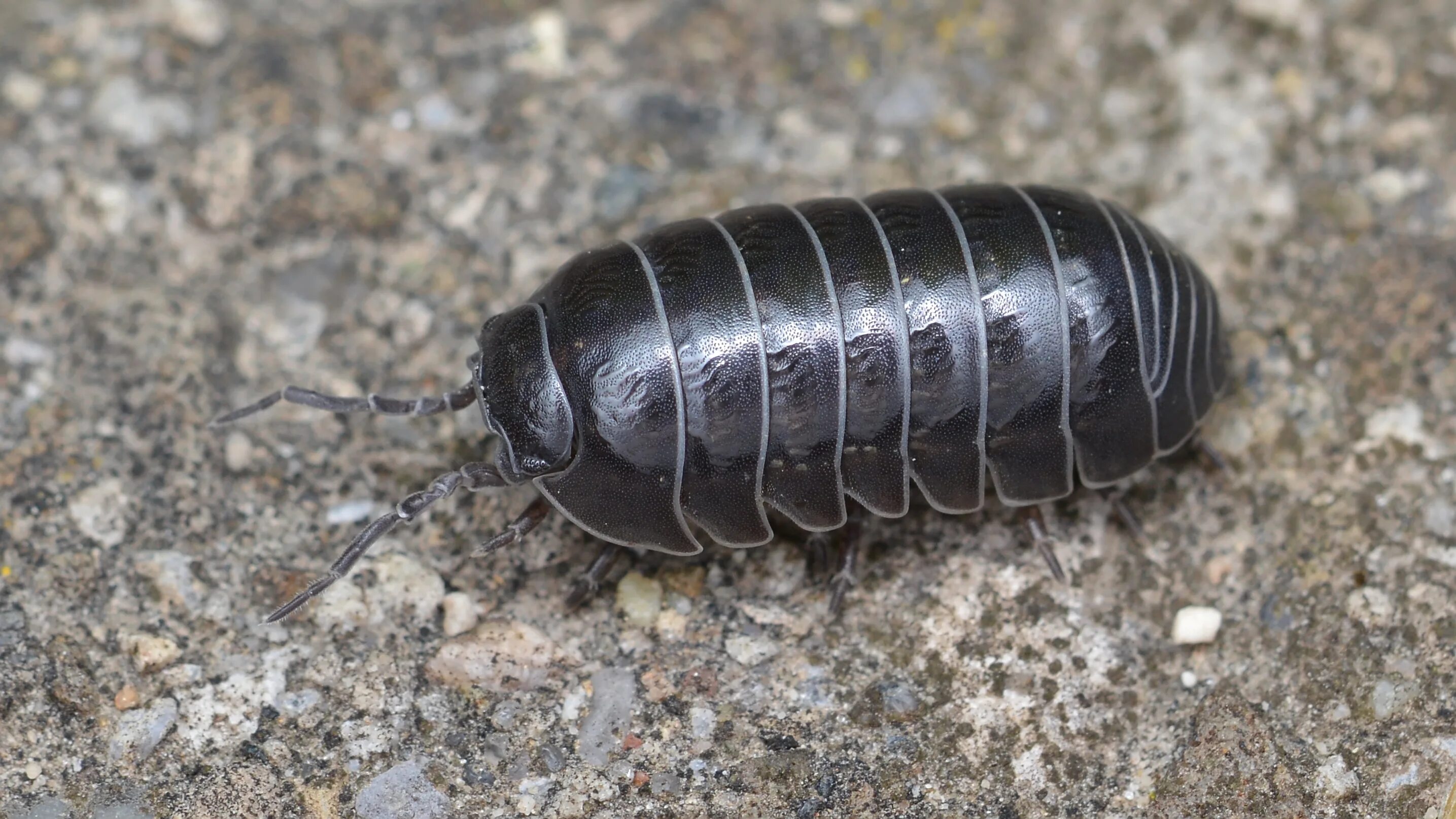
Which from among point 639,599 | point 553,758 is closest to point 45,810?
point 553,758

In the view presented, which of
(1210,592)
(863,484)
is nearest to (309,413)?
(863,484)

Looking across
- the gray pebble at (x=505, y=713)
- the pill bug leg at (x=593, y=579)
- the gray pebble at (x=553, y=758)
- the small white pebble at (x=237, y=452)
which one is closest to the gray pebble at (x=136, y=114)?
the small white pebble at (x=237, y=452)

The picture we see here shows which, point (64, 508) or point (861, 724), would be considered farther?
point (64, 508)

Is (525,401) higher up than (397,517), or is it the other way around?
(525,401)

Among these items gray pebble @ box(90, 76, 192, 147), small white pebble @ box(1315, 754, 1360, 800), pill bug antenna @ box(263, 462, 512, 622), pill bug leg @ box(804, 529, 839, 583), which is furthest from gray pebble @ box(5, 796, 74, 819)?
small white pebble @ box(1315, 754, 1360, 800)

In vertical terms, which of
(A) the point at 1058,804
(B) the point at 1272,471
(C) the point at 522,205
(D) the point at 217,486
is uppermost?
(C) the point at 522,205

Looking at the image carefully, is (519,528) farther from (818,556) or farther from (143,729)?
(143,729)

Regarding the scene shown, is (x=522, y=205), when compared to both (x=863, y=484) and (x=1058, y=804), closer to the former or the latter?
(x=863, y=484)
